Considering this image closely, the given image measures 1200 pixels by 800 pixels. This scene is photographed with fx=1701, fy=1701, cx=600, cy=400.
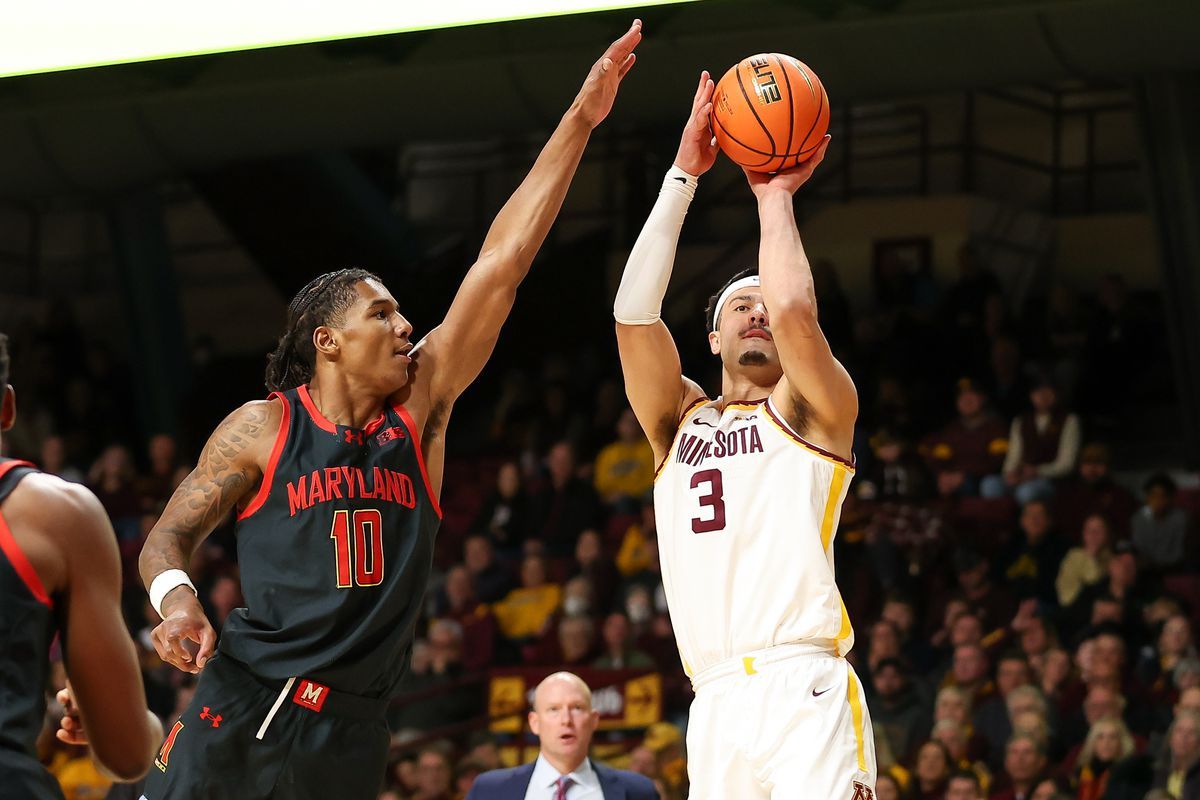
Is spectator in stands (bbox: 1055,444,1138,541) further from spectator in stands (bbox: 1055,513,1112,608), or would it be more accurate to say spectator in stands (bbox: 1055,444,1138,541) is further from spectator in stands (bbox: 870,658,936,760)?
spectator in stands (bbox: 870,658,936,760)

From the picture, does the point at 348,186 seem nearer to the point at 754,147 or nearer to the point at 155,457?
the point at 155,457

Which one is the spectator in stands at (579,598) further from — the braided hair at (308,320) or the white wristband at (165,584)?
the white wristband at (165,584)

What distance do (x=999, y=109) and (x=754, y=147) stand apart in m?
12.4

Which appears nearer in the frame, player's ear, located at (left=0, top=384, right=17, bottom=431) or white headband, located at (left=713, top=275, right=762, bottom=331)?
player's ear, located at (left=0, top=384, right=17, bottom=431)

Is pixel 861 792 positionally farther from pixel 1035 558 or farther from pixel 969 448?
pixel 969 448

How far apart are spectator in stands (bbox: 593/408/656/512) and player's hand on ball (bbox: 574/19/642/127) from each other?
728 cm

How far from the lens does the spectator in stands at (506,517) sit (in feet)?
41.6

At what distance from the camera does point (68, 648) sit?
326cm

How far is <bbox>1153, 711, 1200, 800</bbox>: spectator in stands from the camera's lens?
28.1ft

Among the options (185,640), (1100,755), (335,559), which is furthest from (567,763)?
(1100,755)

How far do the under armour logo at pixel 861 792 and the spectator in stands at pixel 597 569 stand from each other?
7045 millimetres

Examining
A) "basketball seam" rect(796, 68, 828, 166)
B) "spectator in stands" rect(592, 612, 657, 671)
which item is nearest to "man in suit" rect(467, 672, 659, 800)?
"basketball seam" rect(796, 68, 828, 166)

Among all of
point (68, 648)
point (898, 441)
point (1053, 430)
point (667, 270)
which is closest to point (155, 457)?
point (898, 441)

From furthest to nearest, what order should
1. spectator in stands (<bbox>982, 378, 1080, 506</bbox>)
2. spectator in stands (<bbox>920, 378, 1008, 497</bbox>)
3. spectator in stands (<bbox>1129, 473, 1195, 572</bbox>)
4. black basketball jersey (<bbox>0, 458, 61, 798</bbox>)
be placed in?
spectator in stands (<bbox>920, 378, 1008, 497</bbox>) → spectator in stands (<bbox>982, 378, 1080, 506</bbox>) → spectator in stands (<bbox>1129, 473, 1195, 572</bbox>) → black basketball jersey (<bbox>0, 458, 61, 798</bbox>)
